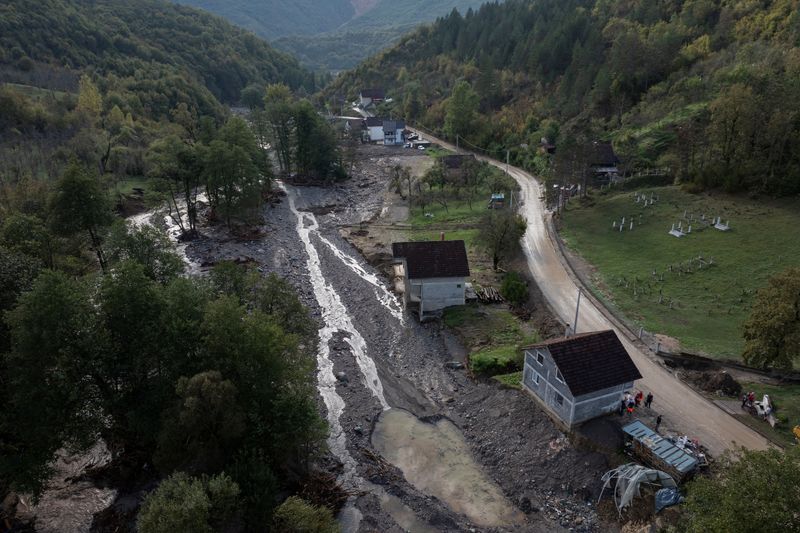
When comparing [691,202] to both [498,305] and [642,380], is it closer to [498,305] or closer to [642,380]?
[498,305]

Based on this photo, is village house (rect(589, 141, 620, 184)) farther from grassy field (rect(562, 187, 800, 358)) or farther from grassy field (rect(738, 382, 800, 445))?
grassy field (rect(738, 382, 800, 445))

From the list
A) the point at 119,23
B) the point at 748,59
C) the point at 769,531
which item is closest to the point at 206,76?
the point at 119,23

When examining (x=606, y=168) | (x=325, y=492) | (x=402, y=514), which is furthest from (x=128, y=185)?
(x=402, y=514)

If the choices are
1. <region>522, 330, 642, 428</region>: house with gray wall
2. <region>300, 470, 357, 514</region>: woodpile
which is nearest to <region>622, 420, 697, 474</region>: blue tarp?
Answer: <region>522, 330, 642, 428</region>: house with gray wall

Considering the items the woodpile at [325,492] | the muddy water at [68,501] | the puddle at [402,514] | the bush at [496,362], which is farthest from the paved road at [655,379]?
the muddy water at [68,501]

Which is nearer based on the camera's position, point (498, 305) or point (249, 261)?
point (498, 305)
